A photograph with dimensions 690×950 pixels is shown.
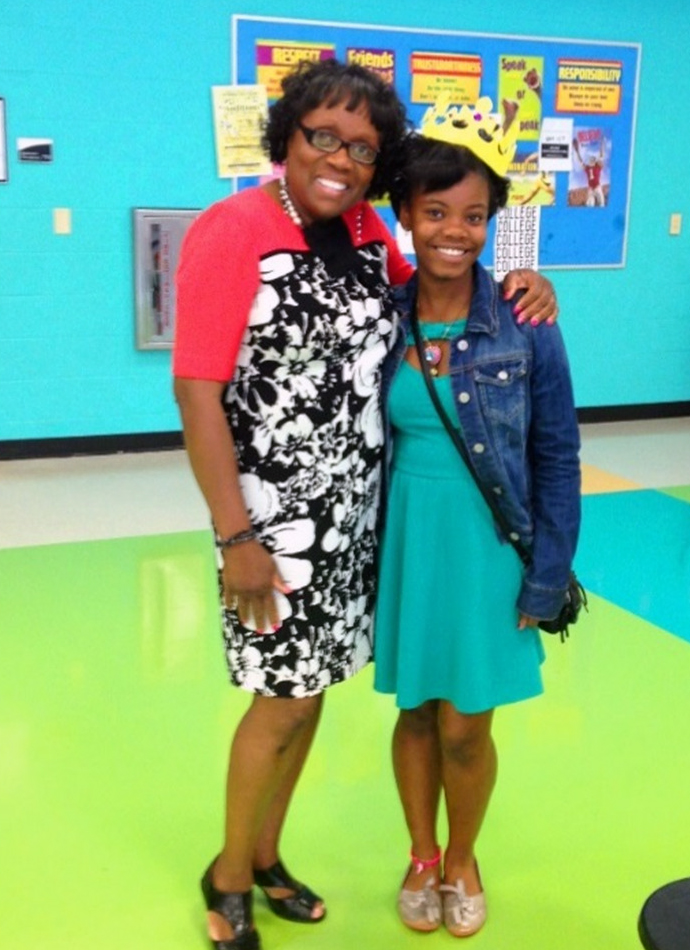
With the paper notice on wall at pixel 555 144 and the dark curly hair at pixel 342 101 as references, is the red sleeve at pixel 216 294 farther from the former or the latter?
the paper notice on wall at pixel 555 144

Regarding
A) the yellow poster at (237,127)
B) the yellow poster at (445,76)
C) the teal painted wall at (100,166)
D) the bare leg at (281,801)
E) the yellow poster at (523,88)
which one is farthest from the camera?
the yellow poster at (523,88)

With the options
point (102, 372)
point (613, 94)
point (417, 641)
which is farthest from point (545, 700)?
point (613, 94)

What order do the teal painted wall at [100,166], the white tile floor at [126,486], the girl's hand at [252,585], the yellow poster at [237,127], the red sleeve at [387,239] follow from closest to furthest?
the girl's hand at [252,585]
the red sleeve at [387,239]
the white tile floor at [126,486]
the teal painted wall at [100,166]
the yellow poster at [237,127]

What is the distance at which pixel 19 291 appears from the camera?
17.1 ft

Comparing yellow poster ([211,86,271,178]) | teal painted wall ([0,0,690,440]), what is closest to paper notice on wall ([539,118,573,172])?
teal painted wall ([0,0,690,440])

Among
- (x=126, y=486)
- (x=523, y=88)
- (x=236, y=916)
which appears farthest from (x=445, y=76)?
(x=236, y=916)

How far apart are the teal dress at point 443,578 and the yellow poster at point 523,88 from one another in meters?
4.47

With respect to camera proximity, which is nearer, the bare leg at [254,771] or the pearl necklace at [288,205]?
the pearl necklace at [288,205]

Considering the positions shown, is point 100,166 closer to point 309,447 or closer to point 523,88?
point 523,88

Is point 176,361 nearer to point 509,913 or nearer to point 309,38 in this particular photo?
point 509,913

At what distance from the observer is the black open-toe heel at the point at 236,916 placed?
1.98 m

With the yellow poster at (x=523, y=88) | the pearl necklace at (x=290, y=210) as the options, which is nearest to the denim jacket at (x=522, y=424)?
the pearl necklace at (x=290, y=210)

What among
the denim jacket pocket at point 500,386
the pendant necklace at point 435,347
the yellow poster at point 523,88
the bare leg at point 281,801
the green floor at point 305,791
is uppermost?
the yellow poster at point 523,88

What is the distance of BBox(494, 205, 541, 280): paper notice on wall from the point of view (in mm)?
6035
